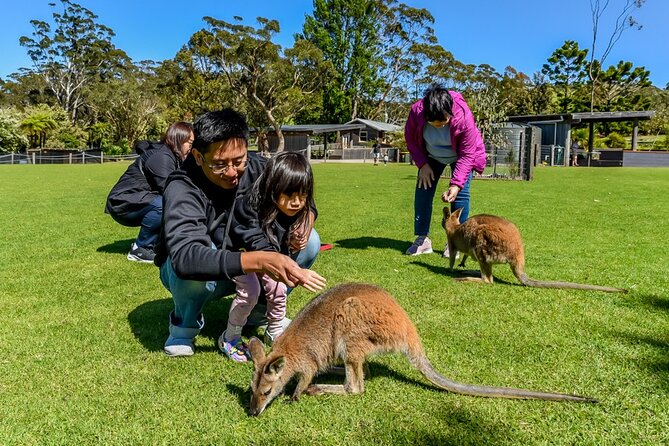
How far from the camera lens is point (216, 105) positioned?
1556 inches

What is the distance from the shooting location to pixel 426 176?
16.9 ft

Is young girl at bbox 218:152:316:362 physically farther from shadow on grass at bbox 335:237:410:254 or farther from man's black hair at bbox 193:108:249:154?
shadow on grass at bbox 335:237:410:254

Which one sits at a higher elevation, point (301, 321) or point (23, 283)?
point (301, 321)

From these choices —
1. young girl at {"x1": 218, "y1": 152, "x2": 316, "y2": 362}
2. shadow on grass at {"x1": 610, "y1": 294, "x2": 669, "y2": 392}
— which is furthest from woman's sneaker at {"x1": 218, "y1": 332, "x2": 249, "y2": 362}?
shadow on grass at {"x1": 610, "y1": 294, "x2": 669, "y2": 392}

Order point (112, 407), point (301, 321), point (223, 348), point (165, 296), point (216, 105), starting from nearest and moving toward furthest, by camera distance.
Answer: point (112, 407) < point (301, 321) < point (223, 348) < point (165, 296) < point (216, 105)

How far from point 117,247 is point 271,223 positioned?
366 centimetres

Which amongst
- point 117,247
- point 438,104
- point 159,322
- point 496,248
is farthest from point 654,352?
point 117,247

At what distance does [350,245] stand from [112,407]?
3.68 metres

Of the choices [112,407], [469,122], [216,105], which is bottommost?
[112,407]

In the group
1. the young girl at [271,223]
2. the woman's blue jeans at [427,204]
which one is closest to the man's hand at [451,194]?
the woman's blue jeans at [427,204]

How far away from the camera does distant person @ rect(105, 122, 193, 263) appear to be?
4.86 m

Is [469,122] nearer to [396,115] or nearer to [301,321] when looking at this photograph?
[301,321]

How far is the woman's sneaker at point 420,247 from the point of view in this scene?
517 cm

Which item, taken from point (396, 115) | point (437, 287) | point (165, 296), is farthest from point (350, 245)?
point (396, 115)
